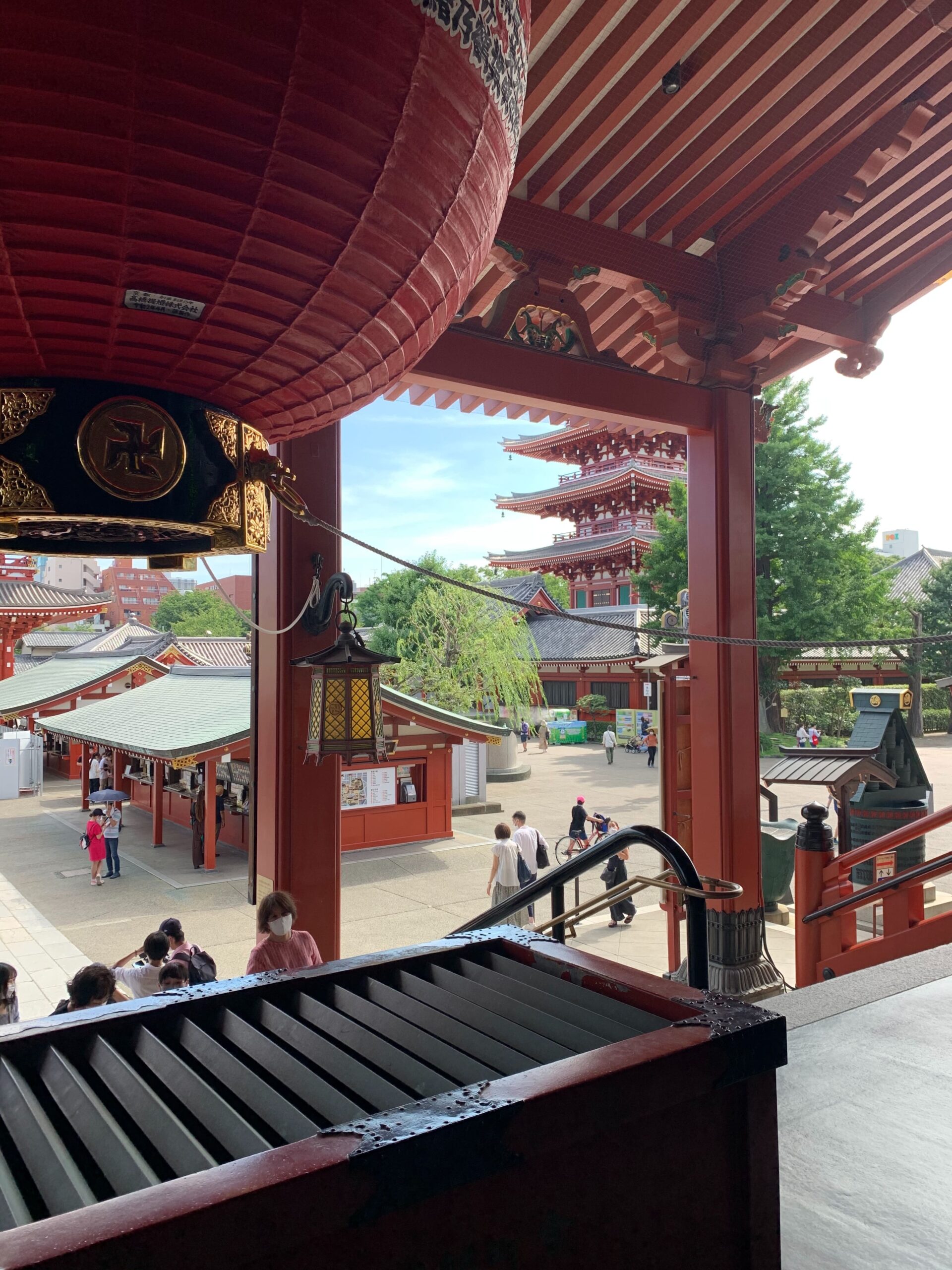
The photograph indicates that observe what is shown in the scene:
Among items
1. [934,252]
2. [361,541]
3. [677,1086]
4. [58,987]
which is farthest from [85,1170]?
[58,987]

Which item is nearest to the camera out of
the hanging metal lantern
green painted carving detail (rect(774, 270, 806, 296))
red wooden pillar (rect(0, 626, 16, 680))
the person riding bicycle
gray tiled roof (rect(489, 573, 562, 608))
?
the hanging metal lantern

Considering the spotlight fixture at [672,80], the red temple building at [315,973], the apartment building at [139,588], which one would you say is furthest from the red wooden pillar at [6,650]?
the apartment building at [139,588]

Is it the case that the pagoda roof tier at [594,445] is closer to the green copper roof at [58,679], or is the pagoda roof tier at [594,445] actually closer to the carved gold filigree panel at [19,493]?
the carved gold filigree panel at [19,493]

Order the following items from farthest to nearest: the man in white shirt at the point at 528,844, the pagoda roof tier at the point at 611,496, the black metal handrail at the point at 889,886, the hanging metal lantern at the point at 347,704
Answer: the pagoda roof tier at the point at 611,496 → the man in white shirt at the point at 528,844 → the black metal handrail at the point at 889,886 → the hanging metal lantern at the point at 347,704

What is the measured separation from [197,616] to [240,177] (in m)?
52.1

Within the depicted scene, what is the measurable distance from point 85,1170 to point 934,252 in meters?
5.52

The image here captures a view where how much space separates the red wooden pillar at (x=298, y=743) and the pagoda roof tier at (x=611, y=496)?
17139 mm

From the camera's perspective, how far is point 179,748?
9891 millimetres

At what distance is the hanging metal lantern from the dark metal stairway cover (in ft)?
4.43

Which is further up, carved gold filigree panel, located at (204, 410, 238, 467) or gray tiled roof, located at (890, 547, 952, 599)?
gray tiled roof, located at (890, 547, 952, 599)

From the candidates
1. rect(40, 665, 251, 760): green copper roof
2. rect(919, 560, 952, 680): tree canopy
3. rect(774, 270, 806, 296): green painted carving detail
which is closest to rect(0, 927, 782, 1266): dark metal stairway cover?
rect(774, 270, 806, 296): green painted carving detail

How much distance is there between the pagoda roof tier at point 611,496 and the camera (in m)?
20.6

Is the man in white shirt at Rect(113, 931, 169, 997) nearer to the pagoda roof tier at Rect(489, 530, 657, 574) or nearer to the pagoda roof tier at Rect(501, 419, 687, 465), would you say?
the pagoda roof tier at Rect(501, 419, 687, 465)

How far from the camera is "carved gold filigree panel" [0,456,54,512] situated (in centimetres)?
102
